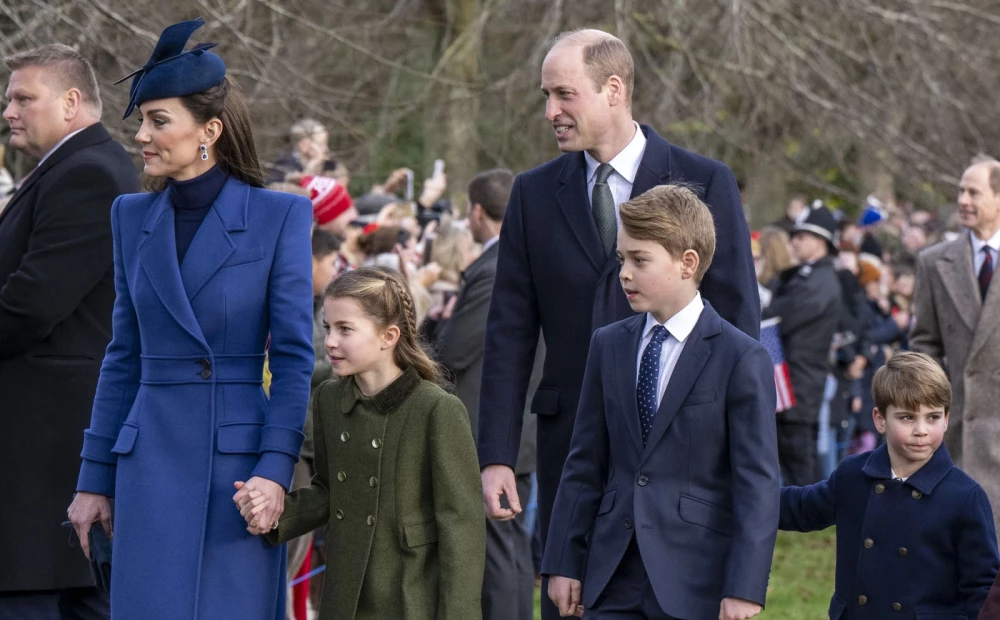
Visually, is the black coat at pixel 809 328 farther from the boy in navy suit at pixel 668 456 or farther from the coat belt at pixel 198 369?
the coat belt at pixel 198 369

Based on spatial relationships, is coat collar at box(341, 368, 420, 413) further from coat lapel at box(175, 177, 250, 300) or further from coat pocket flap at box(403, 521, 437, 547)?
coat lapel at box(175, 177, 250, 300)

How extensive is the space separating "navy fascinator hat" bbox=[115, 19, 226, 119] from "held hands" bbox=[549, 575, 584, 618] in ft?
5.57

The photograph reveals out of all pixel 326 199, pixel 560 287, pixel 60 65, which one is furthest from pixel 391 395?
pixel 326 199

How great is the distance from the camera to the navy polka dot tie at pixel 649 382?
425cm

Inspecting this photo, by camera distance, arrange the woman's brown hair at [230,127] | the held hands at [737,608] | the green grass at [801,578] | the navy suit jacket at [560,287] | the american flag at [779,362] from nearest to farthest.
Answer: the held hands at [737,608]
the woman's brown hair at [230,127]
the navy suit jacket at [560,287]
the green grass at [801,578]
the american flag at [779,362]

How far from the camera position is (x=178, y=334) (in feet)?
14.0

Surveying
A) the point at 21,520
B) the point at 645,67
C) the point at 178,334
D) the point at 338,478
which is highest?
the point at 645,67

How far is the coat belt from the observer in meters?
4.26

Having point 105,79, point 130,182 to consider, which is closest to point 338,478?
point 130,182

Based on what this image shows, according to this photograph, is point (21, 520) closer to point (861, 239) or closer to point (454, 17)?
point (454, 17)

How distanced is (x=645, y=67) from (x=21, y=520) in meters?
11.1

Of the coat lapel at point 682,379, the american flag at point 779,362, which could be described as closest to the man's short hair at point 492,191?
the coat lapel at point 682,379

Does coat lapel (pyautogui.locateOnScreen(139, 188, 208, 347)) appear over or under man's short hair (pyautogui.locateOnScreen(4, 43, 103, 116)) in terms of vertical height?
under

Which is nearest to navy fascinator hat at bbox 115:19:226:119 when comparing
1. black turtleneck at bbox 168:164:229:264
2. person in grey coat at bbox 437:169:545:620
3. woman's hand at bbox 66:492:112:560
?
black turtleneck at bbox 168:164:229:264
